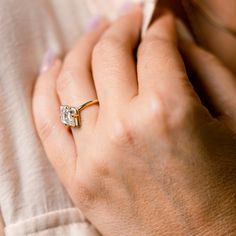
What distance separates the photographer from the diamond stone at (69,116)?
0.57m

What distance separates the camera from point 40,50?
0.67 metres

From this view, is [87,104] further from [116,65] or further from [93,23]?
[93,23]

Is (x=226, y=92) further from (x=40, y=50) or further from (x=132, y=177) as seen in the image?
(x=40, y=50)

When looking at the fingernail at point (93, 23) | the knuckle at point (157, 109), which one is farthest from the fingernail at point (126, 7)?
the knuckle at point (157, 109)

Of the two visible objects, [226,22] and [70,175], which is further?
[226,22]

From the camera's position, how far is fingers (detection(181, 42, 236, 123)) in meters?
0.57

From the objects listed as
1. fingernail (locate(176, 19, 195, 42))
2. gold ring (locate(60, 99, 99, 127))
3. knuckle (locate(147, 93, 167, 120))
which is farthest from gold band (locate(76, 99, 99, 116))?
fingernail (locate(176, 19, 195, 42))

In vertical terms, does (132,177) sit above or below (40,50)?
below

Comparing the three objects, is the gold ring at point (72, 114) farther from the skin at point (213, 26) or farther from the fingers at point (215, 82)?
the skin at point (213, 26)

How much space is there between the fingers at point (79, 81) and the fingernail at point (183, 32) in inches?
5.9

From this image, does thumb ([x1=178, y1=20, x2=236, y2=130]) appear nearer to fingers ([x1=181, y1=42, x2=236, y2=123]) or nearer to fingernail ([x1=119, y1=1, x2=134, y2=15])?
fingers ([x1=181, y1=42, x2=236, y2=123])

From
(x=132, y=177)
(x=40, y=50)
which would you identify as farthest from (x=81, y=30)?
(x=132, y=177)

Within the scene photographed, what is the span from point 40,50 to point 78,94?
0.13 meters

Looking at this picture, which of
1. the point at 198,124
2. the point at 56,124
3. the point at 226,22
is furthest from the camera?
the point at 226,22
